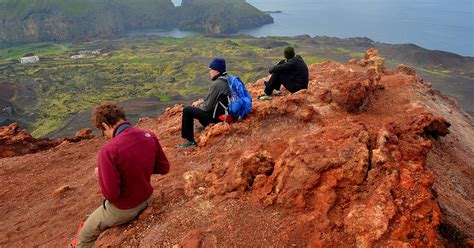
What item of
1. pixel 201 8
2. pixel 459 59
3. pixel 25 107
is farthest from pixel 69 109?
pixel 201 8

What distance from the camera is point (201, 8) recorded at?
629ft

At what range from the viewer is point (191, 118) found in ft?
32.2

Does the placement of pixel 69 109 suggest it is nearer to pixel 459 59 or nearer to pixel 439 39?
pixel 459 59

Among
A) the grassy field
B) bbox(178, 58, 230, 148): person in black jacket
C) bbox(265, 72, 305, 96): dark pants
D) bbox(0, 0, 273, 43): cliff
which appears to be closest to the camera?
bbox(178, 58, 230, 148): person in black jacket

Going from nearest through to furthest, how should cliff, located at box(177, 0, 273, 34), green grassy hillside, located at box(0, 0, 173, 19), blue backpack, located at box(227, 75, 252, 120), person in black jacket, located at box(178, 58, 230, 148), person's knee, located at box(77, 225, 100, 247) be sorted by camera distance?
person's knee, located at box(77, 225, 100, 247) → person in black jacket, located at box(178, 58, 230, 148) → blue backpack, located at box(227, 75, 252, 120) → green grassy hillside, located at box(0, 0, 173, 19) → cliff, located at box(177, 0, 273, 34)

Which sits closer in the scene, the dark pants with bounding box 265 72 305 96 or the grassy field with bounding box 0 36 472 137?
the dark pants with bounding box 265 72 305 96

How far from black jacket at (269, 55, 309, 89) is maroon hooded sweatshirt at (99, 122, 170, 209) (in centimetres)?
743

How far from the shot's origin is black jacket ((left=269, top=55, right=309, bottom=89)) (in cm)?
1225

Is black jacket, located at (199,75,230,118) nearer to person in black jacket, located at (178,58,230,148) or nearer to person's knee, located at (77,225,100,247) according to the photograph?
Result: person in black jacket, located at (178,58,230,148)

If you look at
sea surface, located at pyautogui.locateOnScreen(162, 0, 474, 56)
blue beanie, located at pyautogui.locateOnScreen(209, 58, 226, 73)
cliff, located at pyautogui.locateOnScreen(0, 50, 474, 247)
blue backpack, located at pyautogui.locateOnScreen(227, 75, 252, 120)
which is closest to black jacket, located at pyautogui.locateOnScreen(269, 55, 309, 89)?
cliff, located at pyautogui.locateOnScreen(0, 50, 474, 247)

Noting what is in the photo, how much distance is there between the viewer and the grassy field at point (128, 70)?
67.3 metres

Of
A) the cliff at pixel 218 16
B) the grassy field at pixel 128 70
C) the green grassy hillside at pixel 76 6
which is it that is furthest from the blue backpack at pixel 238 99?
the cliff at pixel 218 16

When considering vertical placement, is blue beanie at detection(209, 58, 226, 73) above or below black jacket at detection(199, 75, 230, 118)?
above

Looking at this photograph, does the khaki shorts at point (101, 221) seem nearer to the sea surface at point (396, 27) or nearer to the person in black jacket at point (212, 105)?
the person in black jacket at point (212, 105)
